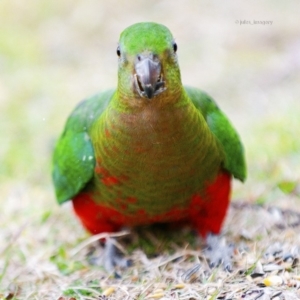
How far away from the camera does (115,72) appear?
973 cm

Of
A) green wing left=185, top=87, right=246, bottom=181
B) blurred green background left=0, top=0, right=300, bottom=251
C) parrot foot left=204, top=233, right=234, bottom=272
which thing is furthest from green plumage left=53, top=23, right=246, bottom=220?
blurred green background left=0, top=0, right=300, bottom=251

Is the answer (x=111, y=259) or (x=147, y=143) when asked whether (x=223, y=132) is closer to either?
(x=147, y=143)

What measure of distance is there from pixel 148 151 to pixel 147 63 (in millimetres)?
681

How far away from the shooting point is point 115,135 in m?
3.76

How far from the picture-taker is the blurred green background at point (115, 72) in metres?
6.41

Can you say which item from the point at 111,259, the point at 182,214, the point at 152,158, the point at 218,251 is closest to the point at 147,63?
the point at 152,158

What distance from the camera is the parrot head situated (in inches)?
130

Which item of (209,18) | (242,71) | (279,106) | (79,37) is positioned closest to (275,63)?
(242,71)

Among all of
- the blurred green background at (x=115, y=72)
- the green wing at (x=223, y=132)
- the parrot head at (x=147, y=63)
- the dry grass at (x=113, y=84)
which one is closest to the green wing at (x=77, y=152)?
the dry grass at (x=113, y=84)

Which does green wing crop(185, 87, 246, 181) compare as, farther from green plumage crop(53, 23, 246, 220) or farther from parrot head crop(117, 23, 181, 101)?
parrot head crop(117, 23, 181, 101)

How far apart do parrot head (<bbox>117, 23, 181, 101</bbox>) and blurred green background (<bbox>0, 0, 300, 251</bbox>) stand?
2.52 meters

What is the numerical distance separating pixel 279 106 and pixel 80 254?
4.04 m

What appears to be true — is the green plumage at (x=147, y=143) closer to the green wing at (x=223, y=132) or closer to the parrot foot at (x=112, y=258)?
the green wing at (x=223, y=132)

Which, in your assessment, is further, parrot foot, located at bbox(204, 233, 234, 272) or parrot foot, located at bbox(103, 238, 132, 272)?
parrot foot, located at bbox(103, 238, 132, 272)
